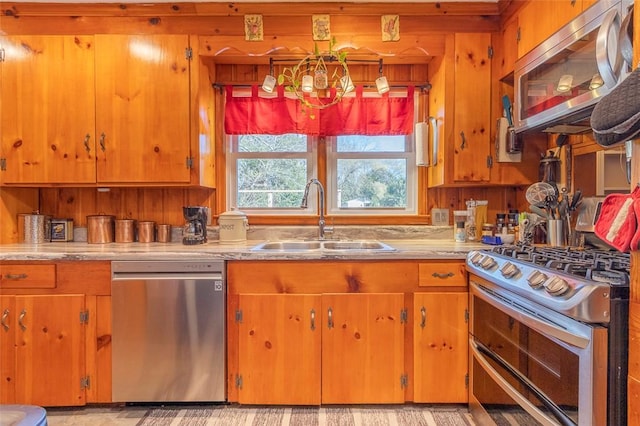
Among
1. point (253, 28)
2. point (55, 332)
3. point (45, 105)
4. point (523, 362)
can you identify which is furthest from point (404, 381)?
point (45, 105)

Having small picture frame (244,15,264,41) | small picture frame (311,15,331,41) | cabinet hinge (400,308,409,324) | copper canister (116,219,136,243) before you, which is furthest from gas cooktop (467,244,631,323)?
copper canister (116,219,136,243)

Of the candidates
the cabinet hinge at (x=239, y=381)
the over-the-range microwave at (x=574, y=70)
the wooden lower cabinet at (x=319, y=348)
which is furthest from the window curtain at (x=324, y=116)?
the cabinet hinge at (x=239, y=381)

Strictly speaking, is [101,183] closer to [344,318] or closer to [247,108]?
[247,108]

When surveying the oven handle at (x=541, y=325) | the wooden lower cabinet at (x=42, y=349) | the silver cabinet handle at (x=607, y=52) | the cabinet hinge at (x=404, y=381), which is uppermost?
the silver cabinet handle at (x=607, y=52)

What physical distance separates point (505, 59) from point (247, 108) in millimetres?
1673

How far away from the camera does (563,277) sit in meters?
1.16

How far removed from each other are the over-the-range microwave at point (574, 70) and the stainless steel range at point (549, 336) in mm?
647

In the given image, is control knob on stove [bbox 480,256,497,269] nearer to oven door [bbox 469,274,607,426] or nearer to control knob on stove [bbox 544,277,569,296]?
oven door [bbox 469,274,607,426]

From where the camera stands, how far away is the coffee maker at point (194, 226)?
7.59 ft

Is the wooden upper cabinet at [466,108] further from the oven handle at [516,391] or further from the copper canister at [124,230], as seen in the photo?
the copper canister at [124,230]

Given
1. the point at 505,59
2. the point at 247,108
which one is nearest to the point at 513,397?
the point at 505,59

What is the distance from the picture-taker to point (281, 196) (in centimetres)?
270

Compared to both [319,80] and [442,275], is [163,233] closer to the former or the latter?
[319,80]

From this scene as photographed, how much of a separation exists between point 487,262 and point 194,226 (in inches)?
67.0
